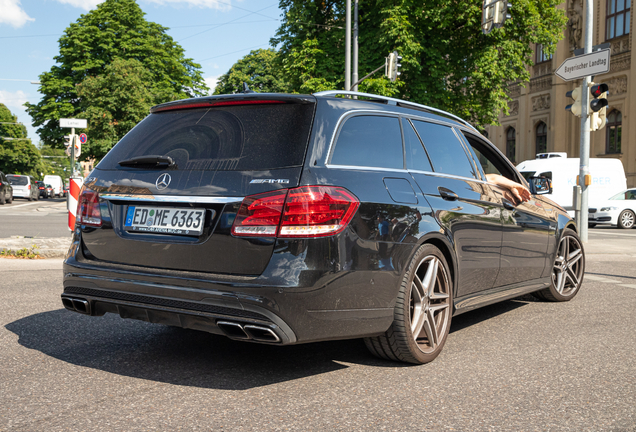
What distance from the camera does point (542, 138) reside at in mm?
41344

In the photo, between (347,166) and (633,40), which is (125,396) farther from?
(633,40)

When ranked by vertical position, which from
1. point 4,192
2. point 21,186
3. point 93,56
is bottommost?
point 4,192

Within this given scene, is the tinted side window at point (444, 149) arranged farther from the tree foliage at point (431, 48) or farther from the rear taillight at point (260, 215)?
the tree foliage at point (431, 48)

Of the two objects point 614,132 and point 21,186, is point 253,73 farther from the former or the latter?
point 614,132

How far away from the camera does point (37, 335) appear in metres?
4.94

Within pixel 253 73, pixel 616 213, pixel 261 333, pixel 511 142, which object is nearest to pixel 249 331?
pixel 261 333

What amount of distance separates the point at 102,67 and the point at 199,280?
142ft

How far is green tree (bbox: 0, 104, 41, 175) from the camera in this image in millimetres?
75062

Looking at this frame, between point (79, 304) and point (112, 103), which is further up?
point (112, 103)

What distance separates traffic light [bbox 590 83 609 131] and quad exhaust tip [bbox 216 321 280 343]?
11923 mm

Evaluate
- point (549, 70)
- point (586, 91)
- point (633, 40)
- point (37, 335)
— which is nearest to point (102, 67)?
point (549, 70)

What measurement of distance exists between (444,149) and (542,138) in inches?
1529

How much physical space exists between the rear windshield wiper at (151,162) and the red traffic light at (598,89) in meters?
11.7

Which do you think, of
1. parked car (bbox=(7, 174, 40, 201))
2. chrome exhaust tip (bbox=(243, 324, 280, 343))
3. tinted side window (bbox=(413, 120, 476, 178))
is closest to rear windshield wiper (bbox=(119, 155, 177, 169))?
chrome exhaust tip (bbox=(243, 324, 280, 343))
